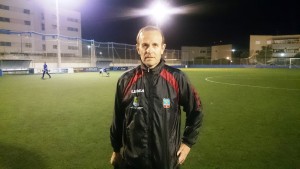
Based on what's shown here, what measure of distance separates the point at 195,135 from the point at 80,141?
4.10 meters

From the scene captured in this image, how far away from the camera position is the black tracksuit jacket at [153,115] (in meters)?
2.30

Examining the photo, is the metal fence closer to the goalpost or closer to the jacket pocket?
the goalpost

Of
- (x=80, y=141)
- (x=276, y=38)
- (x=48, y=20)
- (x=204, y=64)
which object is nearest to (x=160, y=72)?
(x=80, y=141)

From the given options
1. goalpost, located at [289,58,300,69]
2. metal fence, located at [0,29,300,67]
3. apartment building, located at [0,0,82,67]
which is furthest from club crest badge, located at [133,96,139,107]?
goalpost, located at [289,58,300,69]

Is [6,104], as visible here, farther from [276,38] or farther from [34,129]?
[276,38]

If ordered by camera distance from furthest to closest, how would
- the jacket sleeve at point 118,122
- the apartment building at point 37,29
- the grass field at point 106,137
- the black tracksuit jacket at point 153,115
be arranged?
the apartment building at point 37,29, the grass field at point 106,137, the jacket sleeve at point 118,122, the black tracksuit jacket at point 153,115

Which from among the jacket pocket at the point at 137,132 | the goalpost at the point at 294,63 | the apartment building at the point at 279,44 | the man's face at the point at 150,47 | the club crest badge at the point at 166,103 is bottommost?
the jacket pocket at the point at 137,132

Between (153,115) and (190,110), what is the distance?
46 centimetres

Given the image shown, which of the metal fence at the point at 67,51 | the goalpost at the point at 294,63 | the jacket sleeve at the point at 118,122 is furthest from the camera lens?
the goalpost at the point at 294,63

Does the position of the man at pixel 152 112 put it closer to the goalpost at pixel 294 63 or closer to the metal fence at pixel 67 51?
the metal fence at pixel 67 51

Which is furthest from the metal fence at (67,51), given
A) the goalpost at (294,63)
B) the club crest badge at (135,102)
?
the club crest badge at (135,102)

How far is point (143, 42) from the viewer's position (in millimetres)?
2445

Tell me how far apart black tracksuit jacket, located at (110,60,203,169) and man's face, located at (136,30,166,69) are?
6 centimetres

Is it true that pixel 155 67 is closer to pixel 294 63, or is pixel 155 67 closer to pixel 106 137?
pixel 106 137
